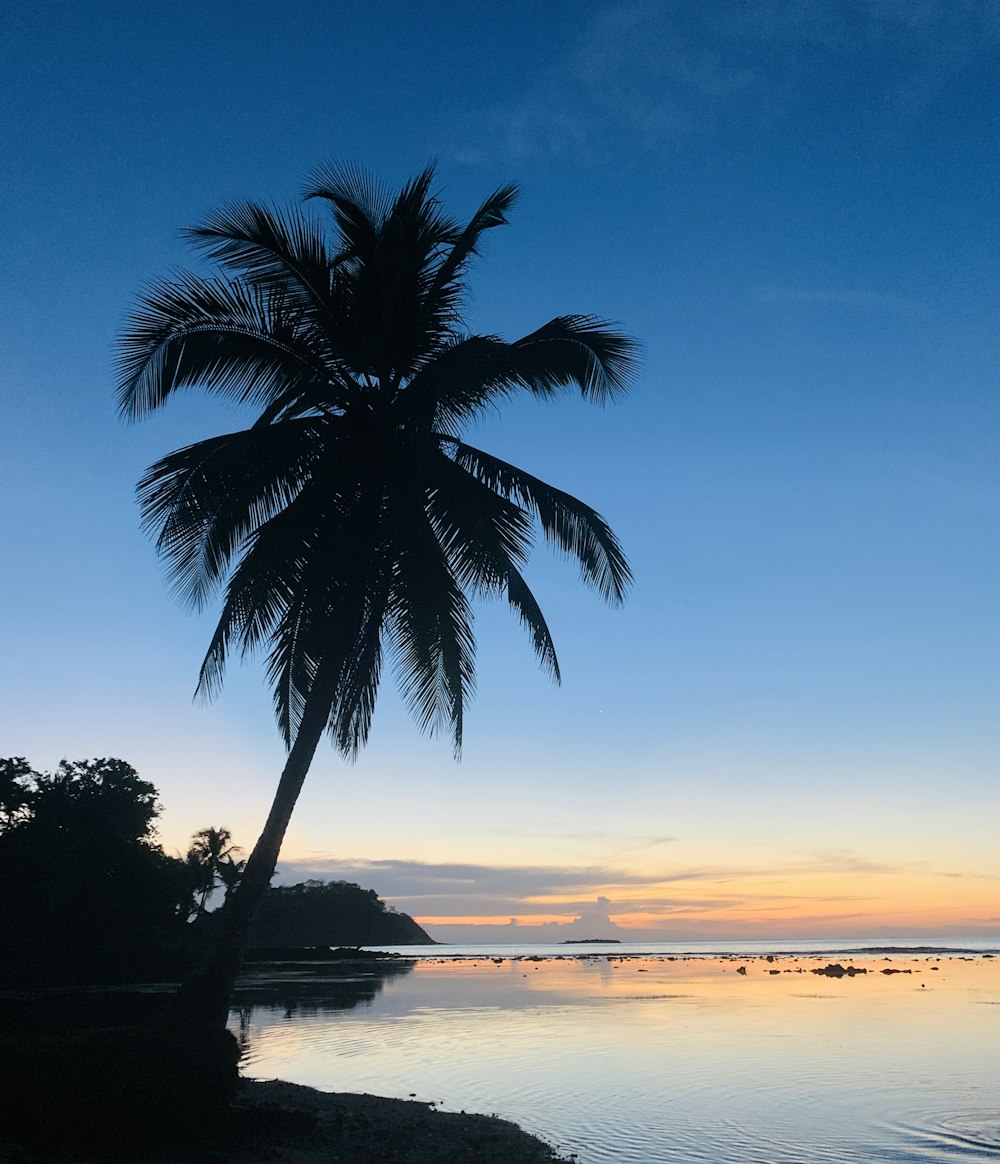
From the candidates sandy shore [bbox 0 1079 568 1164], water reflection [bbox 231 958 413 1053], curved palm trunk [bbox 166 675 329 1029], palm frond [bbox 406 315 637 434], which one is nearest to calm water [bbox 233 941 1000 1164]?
water reflection [bbox 231 958 413 1053]

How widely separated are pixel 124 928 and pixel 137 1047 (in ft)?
142

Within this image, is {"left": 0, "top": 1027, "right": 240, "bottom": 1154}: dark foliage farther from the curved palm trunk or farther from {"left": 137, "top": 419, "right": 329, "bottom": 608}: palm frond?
{"left": 137, "top": 419, "right": 329, "bottom": 608}: palm frond

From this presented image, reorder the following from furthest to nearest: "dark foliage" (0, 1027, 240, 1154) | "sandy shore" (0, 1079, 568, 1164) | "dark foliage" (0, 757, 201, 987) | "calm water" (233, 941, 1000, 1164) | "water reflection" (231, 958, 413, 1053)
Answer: "dark foliage" (0, 757, 201, 987), "water reflection" (231, 958, 413, 1053), "calm water" (233, 941, 1000, 1164), "sandy shore" (0, 1079, 568, 1164), "dark foliage" (0, 1027, 240, 1154)

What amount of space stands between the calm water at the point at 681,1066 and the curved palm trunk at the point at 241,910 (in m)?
5.68

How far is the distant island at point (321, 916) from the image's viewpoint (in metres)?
142

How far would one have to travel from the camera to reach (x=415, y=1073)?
19984mm

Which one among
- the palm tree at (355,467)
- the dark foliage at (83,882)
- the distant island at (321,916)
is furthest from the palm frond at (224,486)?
the distant island at (321,916)

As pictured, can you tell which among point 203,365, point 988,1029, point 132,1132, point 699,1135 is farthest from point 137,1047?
point 988,1029

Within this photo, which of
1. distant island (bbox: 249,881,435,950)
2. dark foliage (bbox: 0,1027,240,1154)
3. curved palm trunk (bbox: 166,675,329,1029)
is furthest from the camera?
distant island (bbox: 249,881,435,950)

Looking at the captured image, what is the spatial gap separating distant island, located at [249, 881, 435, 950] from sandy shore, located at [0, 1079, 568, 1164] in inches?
5163

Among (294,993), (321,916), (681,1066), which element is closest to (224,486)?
(681,1066)

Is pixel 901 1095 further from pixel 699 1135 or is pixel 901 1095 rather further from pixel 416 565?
pixel 416 565

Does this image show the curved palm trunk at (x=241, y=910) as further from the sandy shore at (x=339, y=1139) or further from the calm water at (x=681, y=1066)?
the calm water at (x=681, y=1066)

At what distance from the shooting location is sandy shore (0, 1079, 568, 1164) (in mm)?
10250
